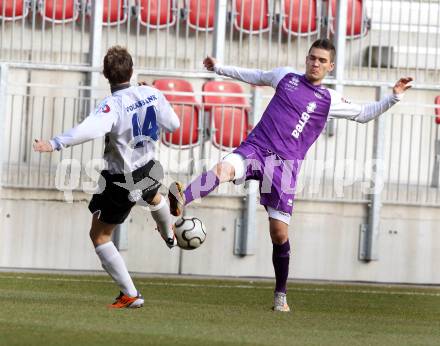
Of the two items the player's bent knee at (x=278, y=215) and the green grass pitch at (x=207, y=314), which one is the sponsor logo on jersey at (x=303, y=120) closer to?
the player's bent knee at (x=278, y=215)

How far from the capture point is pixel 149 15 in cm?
1564

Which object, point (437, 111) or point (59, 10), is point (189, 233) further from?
point (59, 10)

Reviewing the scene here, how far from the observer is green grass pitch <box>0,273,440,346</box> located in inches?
314

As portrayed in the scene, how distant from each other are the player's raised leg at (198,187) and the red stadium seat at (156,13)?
20.7 ft

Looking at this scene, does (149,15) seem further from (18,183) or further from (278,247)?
(278,247)

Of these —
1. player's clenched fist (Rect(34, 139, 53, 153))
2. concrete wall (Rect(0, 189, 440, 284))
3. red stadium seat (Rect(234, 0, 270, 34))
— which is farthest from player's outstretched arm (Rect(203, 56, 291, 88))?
red stadium seat (Rect(234, 0, 270, 34))

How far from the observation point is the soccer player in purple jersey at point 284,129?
32.1 ft

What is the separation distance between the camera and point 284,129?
32.5ft

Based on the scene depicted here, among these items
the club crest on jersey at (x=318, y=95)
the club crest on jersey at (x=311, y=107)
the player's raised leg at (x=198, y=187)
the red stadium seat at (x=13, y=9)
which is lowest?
the player's raised leg at (x=198, y=187)

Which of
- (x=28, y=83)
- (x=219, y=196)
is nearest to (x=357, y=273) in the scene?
(x=219, y=196)

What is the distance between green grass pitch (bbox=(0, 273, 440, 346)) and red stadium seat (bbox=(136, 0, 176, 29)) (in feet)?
11.8

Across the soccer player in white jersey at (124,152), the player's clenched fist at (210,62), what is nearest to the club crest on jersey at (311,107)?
the player's clenched fist at (210,62)

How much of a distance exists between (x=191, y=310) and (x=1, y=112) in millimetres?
5125

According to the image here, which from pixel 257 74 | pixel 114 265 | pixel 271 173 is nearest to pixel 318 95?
pixel 257 74
